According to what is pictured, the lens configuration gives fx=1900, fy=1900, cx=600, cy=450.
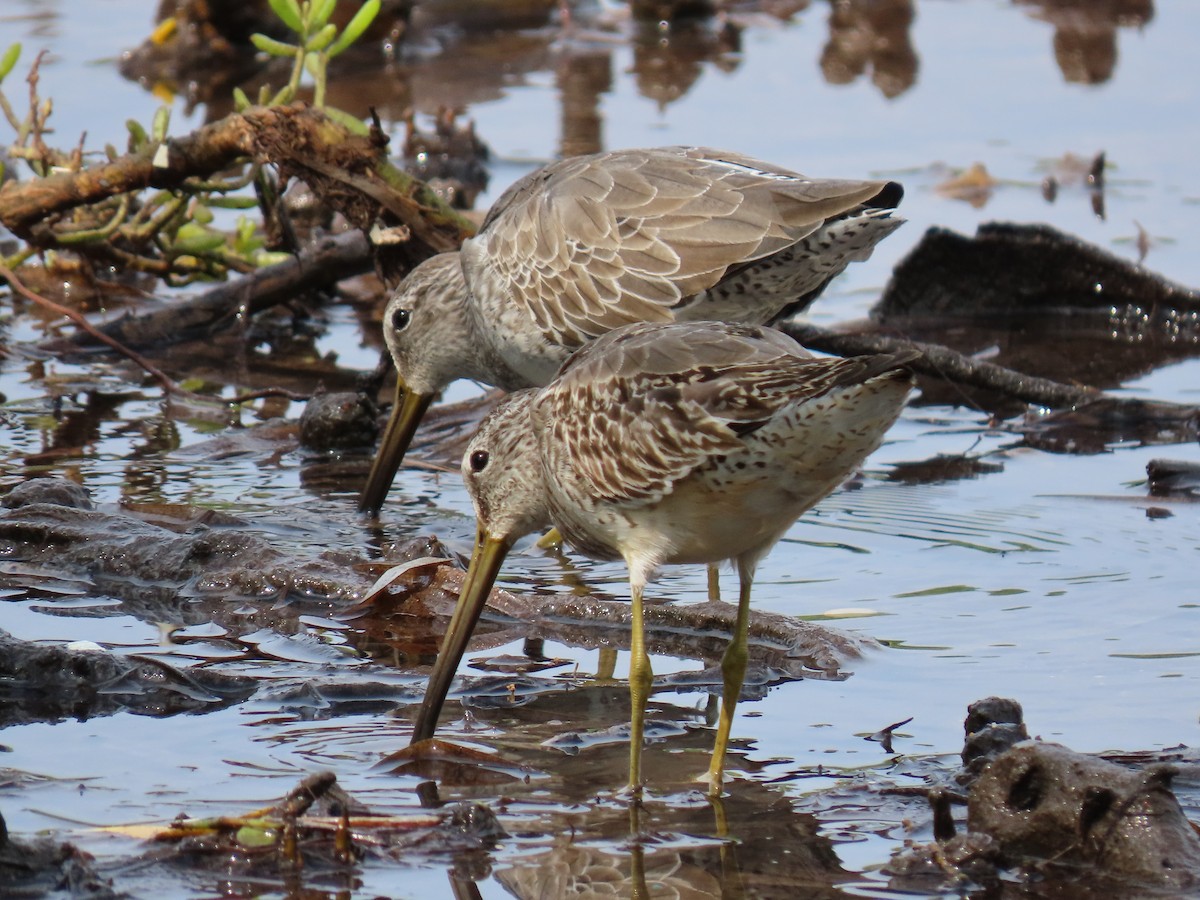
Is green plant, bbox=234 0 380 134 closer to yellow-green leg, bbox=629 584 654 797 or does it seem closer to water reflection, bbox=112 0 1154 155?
yellow-green leg, bbox=629 584 654 797

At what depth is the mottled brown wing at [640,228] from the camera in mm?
5668

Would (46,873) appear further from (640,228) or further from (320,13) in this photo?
(320,13)

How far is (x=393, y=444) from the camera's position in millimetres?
6547

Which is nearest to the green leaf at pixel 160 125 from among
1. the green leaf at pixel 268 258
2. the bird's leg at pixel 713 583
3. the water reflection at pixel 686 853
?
the green leaf at pixel 268 258

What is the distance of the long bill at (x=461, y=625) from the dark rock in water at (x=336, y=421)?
1.97m

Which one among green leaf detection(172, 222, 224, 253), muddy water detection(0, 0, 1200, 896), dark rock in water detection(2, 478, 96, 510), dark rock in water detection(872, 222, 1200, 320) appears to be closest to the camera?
muddy water detection(0, 0, 1200, 896)

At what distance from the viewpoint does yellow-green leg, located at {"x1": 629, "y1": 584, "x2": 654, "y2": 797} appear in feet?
13.8

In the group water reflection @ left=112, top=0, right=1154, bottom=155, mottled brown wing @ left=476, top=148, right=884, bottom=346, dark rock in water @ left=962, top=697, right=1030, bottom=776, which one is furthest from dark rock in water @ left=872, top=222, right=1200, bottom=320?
dark rock in water @ left=962, top=697, right=1030, bottom=776

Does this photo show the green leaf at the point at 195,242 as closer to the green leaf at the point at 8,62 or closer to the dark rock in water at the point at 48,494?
the green leaf at the point at 8,62

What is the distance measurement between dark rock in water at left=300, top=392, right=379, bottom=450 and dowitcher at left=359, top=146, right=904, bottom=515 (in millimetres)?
219

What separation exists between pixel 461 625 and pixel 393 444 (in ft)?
6.25

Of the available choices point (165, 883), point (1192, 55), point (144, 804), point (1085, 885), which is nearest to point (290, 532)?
point (144, 804)

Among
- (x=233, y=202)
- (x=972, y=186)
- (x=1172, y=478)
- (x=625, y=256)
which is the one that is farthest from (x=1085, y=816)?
(x=972, y=186)

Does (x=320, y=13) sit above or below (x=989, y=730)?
above
